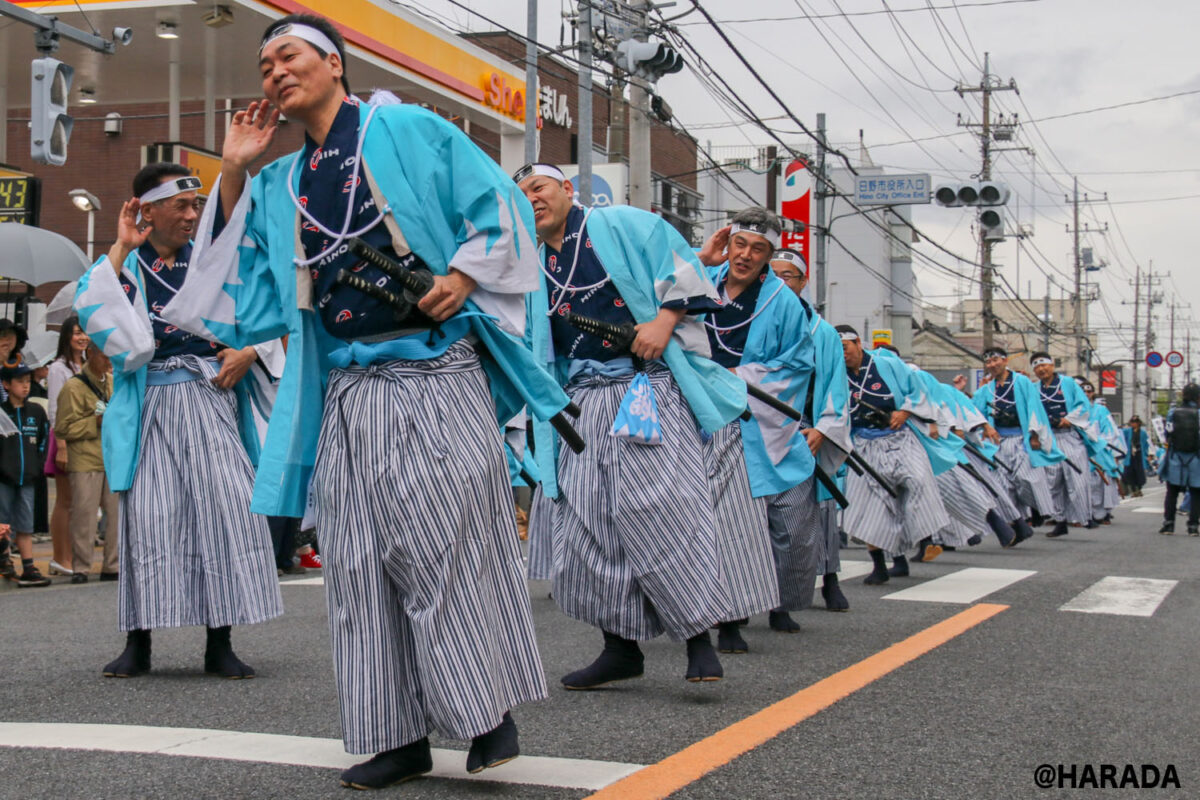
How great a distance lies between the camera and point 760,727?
4133mm

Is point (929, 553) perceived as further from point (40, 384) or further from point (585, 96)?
point (585, 96)

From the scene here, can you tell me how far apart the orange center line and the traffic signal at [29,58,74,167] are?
28.0 feet

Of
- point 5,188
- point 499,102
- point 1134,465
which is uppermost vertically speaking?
point 499,102

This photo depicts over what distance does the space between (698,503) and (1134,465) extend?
88.3ft

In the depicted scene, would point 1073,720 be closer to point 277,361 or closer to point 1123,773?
point 1123,773

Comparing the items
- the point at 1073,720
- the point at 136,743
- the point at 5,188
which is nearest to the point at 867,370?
the point at 1073,720

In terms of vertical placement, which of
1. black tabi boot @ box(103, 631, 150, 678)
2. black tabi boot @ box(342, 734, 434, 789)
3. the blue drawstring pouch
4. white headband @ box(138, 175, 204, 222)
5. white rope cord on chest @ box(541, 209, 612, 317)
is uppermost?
white headband @ box(138, 175, 204, 222)

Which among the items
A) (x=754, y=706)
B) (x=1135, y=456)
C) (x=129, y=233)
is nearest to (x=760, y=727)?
(x=754, y=706)

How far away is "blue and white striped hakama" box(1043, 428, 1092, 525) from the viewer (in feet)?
53.0

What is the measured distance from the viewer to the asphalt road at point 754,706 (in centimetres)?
346

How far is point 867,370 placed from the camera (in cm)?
986

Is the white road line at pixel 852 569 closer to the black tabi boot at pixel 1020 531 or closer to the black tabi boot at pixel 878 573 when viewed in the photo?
the black tabi boot at pixel 878 573

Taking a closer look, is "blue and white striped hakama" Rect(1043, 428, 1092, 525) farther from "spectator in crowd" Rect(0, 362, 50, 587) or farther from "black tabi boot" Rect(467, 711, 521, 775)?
"black tabi boot" Rect(467, 711, 521, 775)

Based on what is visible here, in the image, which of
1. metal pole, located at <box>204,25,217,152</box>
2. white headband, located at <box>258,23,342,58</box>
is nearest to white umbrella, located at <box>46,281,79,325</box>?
metal pole, located at <box>204,25,217,152</box>
